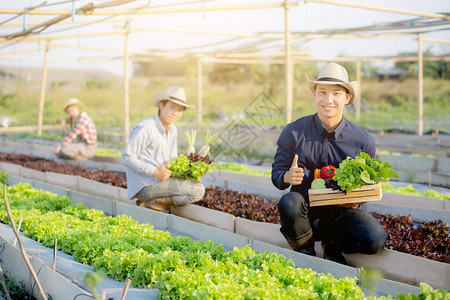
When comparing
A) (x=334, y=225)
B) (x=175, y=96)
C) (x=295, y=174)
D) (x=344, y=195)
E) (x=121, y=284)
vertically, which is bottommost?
(x=121, y=284)

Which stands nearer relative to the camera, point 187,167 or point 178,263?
point 178,263

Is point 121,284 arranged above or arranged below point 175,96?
below

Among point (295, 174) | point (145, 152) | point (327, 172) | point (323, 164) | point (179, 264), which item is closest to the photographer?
point (179, 264)

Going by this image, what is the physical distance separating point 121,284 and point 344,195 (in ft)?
5.29

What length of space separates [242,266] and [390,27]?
22.3 feet

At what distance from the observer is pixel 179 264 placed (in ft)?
9.76

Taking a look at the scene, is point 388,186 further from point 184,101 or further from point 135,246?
point 135,246

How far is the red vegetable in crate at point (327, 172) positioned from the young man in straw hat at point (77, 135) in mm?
5748

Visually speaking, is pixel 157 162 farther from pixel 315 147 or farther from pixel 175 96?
pixel 315 147

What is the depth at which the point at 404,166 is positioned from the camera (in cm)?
739

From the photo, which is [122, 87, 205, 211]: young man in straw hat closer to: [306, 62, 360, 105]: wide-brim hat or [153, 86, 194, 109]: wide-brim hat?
[153, 86, 194, 109]: wide-brim hat

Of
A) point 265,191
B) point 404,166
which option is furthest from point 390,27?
point 265,191

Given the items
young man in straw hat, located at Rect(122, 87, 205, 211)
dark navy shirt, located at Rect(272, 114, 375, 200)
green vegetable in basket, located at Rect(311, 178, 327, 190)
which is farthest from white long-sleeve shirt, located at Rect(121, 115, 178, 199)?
green vegetable in basket, located at Rect(311, 178, 327, 190)

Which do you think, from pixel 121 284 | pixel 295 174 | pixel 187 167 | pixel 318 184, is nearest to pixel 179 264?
pixel 121 284
